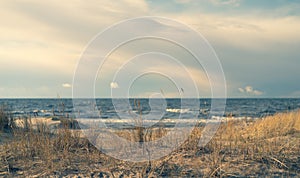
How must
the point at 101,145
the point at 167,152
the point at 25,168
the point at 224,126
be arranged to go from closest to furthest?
the point at 25,168
the point at 167,152
the point at 101,145
the point at 224,126

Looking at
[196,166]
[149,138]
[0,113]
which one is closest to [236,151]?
[196,166]

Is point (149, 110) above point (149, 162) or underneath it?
underneath

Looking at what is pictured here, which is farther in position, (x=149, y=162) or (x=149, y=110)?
(x=149, y=110)

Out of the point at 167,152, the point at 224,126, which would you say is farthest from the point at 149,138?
the point at 224,126

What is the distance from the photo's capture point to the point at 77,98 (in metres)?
6.24

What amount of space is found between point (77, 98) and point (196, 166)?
2.65m

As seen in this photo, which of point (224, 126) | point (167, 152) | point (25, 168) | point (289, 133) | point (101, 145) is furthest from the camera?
point (289, 133)

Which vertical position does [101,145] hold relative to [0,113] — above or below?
below

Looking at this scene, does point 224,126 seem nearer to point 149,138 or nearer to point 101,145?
point 149,138

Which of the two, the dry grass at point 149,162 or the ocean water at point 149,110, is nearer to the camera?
the dry grass at point 149,162

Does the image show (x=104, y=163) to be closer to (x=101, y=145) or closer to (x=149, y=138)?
(x=101, y=145)

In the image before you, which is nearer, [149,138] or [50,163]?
[50,163]

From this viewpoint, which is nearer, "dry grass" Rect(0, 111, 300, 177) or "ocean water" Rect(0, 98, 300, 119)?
"dry grass" Rect(0, 111, 300, 177)

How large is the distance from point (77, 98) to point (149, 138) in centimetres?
160
